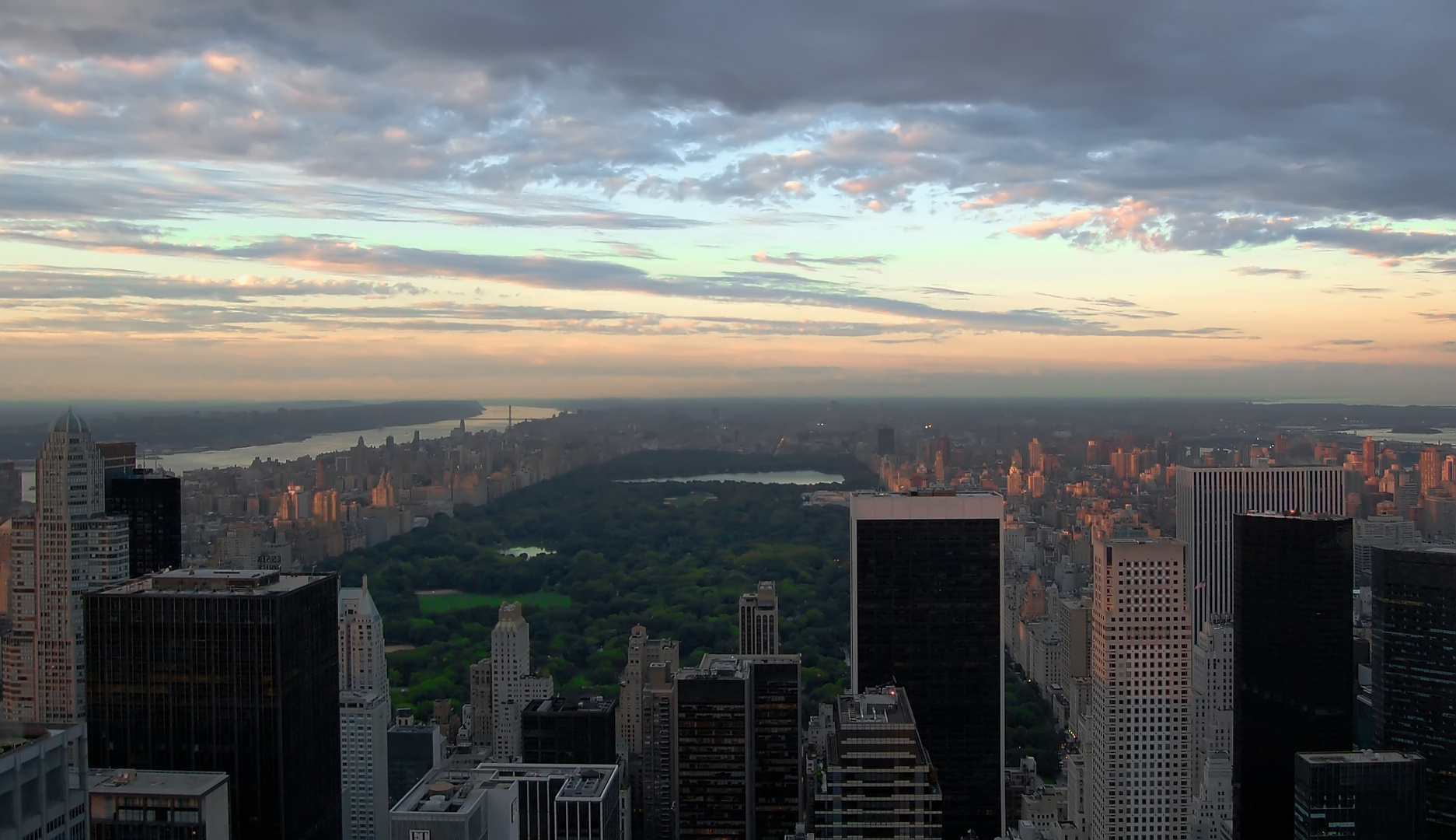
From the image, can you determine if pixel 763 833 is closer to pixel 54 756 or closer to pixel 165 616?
pixel 165 616

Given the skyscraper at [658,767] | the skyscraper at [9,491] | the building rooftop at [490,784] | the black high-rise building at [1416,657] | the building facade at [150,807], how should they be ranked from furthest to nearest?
the skyscraper at [658,767], the black high-rise building at [1416,657], the skyscraper at [9,491], the building rooftop at [490,784], the building facade at [150,807]

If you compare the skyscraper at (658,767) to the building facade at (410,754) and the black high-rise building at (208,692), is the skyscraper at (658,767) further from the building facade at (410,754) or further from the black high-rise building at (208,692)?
the black high-rise building at (208,692)

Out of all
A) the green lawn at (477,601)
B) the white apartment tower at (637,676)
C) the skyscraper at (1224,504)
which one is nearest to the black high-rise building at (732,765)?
the white apartment tower at (637,676)

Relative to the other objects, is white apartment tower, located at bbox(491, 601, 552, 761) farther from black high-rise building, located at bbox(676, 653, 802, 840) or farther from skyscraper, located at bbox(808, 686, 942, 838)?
skyscraper, located at bbox(808, 686, 942, 838)

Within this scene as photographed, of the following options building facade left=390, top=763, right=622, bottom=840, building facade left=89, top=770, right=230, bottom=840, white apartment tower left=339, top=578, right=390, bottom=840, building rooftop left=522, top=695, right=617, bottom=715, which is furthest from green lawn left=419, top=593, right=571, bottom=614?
building facade left=89, top=770, right=230, bottom=840

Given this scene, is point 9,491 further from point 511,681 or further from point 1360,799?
point 1360,799

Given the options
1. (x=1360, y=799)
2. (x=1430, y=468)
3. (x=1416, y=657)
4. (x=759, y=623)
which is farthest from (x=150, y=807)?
(x=1430, y=468)
